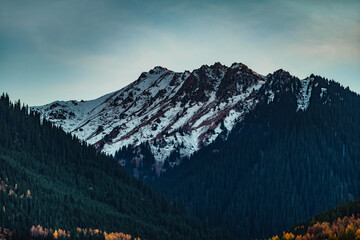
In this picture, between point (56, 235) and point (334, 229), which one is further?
point (56, 235)

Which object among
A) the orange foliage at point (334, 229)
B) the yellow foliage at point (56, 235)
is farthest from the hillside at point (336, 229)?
the yellow foliage at point (56, 235)

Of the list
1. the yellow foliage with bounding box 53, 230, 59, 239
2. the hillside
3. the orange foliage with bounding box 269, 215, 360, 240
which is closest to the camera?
the hillside

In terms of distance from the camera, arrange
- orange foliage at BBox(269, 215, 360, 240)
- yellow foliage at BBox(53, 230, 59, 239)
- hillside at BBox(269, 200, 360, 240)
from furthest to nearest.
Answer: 1. yellow foliage at BBox(53, 230, 59, 239)
2. orange foliage at BBox(269, 215, 360, 240)
3. hillside at BBox(269, 200, 360, 240)

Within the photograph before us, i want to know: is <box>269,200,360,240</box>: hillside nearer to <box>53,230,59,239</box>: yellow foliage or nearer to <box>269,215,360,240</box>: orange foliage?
<box>269,215,360,240</box>: orange foliage

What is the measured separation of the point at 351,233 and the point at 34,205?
10779 cm

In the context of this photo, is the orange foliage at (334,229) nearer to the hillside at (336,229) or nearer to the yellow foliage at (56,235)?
the hillside at (336,229)

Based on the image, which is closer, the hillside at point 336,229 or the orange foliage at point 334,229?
the hillside at point 336,229

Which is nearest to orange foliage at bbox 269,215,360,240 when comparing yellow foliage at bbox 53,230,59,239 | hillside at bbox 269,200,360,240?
hillside at bbox 269,200,360,240

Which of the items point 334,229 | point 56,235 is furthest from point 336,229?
point 56,235

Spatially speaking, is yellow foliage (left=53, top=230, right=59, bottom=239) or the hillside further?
yellow foliage (left=53, top=230, right=59, bottom=239)

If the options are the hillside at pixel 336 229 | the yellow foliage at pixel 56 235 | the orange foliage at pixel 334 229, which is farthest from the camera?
the yellow foliage at pixel 56 235

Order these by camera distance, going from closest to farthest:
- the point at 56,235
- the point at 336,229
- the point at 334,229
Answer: the point at 336,229
the point at 334,229
the point at 56,235

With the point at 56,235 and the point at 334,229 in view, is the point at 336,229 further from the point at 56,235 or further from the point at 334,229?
the point at 56,235

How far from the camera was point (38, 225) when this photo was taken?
188 meters
